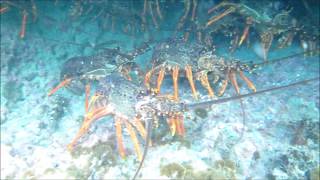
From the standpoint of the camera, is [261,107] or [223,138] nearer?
[223,138]

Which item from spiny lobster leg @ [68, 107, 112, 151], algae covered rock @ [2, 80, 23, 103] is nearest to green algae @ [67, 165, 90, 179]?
spiny lobster leg @ [68, 107, 112, 151]

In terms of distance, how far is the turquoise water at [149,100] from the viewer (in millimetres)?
3057

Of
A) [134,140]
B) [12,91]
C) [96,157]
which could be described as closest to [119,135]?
[134,140]

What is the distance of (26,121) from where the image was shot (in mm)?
3568

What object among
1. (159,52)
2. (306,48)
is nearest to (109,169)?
(159,52)

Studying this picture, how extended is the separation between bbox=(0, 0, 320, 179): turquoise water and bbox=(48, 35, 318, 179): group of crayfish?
3cm

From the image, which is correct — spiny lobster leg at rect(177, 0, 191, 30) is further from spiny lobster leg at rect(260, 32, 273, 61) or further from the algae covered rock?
the algae covered rock

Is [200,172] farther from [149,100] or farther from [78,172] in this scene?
[78,172]

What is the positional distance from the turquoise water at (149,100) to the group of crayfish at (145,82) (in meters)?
0.03

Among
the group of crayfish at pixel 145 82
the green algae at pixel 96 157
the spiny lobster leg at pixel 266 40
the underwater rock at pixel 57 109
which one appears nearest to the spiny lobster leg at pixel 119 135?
the group of crayfish at pixel 145 82

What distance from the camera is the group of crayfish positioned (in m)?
2.96

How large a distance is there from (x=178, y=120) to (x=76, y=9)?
8.92 ft

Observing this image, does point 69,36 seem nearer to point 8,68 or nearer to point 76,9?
point 76,9

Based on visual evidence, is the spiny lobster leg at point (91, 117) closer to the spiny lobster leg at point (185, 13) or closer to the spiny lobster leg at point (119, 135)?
the spiny lobster leg at point (119, 135)
